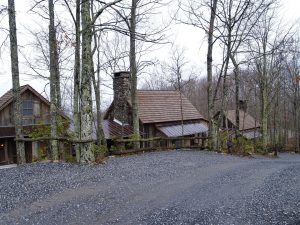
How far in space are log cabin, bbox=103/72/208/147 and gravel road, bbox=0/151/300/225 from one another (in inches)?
482

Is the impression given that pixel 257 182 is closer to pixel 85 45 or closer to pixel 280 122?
pixel 85 45

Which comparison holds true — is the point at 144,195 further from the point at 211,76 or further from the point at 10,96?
the point at 10,96

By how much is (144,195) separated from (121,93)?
54.6ft

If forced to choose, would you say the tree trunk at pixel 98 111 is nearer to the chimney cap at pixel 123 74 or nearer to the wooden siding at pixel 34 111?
the chimney cap at pixel 123 74

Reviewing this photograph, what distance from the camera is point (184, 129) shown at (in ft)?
80.4

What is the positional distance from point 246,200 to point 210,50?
1140 centimetres

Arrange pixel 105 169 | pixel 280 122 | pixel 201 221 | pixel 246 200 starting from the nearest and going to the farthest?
pixel 201 221, pixel 246 200, pixel 105 169, pixel 280 122

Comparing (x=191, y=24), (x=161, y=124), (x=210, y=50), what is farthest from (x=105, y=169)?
(x=161, y=124)

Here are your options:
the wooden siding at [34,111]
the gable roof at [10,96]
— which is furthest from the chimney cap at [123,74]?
the gable roof at [10,96]

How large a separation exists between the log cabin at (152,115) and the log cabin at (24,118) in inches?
201

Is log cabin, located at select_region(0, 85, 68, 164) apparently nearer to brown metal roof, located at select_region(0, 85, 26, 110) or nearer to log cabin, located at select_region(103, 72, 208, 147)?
brown metal roof, located at select_region(0, 85, 26, 110)

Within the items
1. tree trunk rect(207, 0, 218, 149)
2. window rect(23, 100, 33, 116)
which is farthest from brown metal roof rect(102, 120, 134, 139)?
tree trunk rect(207, 0, 218, 149)

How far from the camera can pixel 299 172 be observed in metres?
9.34

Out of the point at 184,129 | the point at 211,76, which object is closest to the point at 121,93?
the point at 184,129
